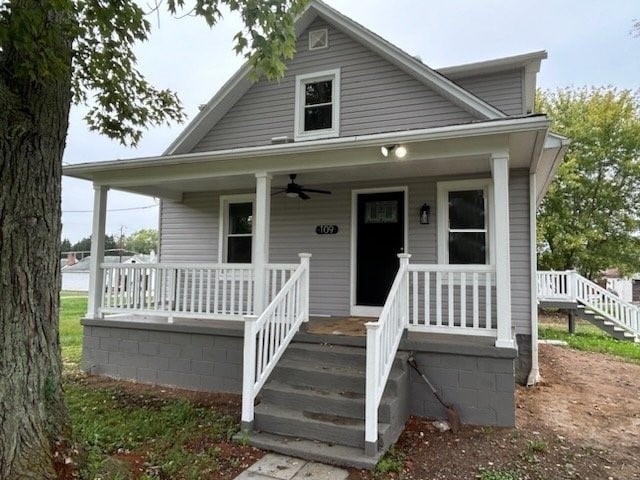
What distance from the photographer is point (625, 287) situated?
2345cm

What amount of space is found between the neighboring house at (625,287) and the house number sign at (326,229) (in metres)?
18.5

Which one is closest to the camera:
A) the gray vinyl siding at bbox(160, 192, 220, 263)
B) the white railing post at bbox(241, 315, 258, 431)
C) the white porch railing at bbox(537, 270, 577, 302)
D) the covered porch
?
the white railing post at bbox(241, 315, 258, 431)

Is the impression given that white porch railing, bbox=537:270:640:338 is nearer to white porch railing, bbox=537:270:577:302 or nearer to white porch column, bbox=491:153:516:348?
white porch railing, bbox=537:270:577:302

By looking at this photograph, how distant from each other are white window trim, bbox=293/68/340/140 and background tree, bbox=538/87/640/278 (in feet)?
47.9

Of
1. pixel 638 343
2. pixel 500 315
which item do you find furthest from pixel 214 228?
pixel 638 343

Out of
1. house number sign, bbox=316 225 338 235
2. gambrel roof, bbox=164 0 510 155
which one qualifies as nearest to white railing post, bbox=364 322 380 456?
house number sign, bbox=316 225 338 235

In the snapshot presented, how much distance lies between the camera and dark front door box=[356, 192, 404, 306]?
268 inches

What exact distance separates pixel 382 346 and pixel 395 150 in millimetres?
2329

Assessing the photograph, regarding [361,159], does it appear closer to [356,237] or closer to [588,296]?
[356,237]

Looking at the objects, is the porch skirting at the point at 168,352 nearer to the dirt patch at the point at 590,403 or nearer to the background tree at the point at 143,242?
the dirt patch at the point at 590,403

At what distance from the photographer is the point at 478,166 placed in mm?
5969

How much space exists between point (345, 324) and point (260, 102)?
4.49 metres

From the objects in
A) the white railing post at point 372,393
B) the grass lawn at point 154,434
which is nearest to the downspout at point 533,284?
the grass lawn at point 154,434

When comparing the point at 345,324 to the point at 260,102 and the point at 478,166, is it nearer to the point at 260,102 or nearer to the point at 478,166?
the point at 478,166
